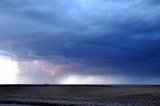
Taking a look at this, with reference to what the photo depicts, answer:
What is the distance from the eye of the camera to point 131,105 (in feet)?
154

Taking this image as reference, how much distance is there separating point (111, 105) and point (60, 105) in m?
7.11

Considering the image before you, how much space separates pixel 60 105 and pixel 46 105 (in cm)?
205

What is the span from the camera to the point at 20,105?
159ft

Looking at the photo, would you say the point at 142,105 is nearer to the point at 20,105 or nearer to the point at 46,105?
the point at 46,105

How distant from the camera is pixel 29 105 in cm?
4819

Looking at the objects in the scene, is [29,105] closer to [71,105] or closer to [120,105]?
[71,105]

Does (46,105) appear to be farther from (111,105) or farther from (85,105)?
(111,105)

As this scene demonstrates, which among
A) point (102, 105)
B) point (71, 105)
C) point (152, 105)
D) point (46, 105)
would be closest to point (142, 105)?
point (152, 105)

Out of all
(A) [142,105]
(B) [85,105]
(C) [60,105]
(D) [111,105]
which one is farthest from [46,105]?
(A) [142,105]

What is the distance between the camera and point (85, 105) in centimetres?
4731

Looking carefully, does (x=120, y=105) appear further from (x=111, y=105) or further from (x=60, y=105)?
(x=60, y=105)

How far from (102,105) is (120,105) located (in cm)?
248

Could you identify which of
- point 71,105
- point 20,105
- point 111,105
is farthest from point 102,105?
point 20,105

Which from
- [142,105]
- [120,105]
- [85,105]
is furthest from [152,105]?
[85,105]
